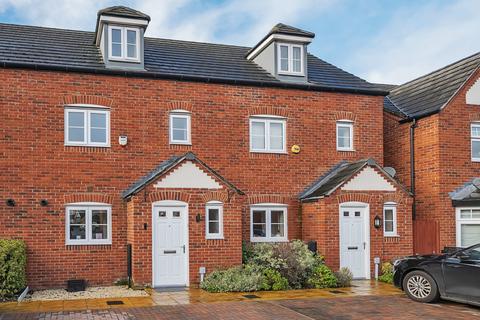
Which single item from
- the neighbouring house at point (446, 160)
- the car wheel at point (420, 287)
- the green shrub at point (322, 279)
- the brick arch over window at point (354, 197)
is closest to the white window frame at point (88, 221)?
the green shrub at point (322, 279)

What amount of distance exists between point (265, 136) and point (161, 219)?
4.43m

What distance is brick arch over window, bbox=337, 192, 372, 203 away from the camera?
1639 centimetres

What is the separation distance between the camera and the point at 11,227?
14.9 m

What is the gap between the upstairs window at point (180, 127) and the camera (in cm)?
1673

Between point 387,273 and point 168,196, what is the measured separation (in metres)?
6.73

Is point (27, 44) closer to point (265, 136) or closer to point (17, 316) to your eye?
point (265, 136)

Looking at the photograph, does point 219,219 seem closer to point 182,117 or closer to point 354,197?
point 182,117

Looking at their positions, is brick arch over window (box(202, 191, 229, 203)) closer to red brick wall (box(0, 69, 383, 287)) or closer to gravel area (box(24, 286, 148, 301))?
red brick wall (box(0, 69, 383, 287))

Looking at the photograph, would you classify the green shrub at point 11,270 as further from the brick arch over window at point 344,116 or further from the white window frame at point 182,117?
the brick arch over window at point 344,116

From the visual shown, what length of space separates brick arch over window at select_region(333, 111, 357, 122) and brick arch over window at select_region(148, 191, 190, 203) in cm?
591

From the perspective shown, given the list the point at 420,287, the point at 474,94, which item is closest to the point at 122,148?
the point at 420,287

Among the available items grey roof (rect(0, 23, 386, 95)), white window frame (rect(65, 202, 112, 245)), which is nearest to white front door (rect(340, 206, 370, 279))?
grey roof (rect(0, 23, 386, 95))

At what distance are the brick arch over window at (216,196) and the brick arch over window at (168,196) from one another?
0.48m

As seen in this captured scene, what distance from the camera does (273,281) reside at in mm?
14844
